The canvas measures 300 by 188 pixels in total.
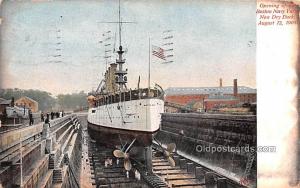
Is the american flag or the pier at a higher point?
the american flag

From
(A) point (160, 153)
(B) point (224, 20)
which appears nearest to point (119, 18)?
(B) point (224, 20)

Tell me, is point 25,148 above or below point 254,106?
below

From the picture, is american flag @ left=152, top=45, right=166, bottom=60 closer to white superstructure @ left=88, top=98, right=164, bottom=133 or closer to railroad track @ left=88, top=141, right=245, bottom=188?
white superstructure @ left=88, top=98, right=164, bottom=133

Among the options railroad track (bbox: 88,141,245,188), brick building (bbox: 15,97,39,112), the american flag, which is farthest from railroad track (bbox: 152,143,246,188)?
brick building (bbox: 15,97,39,112)

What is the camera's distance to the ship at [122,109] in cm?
176

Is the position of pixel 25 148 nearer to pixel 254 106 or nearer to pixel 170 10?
pixel 170 10

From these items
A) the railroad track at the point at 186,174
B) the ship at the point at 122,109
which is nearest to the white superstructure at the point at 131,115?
A: the ship at the point at 122,109

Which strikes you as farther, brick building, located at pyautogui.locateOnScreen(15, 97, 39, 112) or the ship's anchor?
the ship's anchor

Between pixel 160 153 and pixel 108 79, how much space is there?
40 cm

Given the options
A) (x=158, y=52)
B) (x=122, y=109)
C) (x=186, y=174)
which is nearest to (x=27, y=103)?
(x=122, y=109)

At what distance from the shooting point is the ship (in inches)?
69.3

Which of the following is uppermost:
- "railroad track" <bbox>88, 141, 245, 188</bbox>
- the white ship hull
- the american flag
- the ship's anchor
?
the american flag

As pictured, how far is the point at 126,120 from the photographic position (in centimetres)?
180

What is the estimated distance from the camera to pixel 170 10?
67.0 inches
